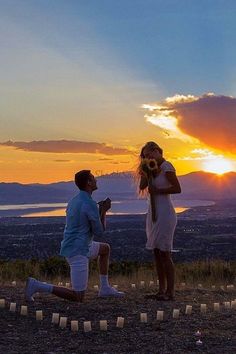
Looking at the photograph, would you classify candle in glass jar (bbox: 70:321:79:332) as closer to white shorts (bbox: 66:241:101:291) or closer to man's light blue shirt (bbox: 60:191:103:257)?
white shorts (bbox: 66:241:101:291)

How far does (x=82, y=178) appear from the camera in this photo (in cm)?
832

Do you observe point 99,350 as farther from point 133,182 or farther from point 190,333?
point 133,182

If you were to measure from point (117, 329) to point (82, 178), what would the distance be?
2209mm

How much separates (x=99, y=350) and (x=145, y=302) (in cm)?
233

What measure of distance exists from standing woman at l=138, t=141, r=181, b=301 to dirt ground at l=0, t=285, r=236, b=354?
0.48 meters

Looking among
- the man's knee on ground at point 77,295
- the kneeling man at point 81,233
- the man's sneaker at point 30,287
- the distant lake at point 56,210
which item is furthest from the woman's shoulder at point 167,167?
the distant lake at point 56,210

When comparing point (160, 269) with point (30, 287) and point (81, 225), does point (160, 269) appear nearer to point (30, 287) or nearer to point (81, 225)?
point (81, 225)

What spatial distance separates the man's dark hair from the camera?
8313 millimetres

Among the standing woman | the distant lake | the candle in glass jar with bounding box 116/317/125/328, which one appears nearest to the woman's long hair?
the standing woman

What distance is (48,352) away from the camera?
5961mm

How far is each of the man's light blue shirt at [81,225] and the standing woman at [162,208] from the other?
763 mm

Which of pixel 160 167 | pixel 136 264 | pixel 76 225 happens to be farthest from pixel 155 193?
pixel 136 264

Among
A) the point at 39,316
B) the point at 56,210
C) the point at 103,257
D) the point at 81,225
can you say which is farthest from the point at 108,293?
the point at 56,210

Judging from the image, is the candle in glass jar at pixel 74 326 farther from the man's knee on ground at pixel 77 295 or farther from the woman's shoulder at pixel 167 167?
the woman's shoulder at pixel 167 167
